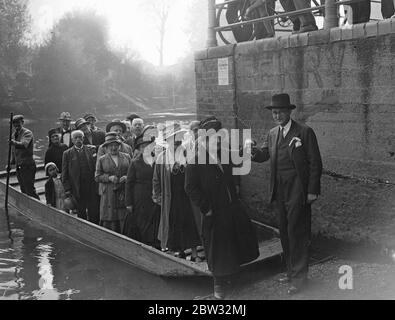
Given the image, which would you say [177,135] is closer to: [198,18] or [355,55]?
[355,55]

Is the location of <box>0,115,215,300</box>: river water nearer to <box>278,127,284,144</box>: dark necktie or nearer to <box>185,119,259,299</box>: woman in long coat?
<box>185,119,259,299</box>: woman in long coat

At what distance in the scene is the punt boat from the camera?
620cm

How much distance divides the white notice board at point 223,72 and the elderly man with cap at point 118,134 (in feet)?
6.07

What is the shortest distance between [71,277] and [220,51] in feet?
14.2

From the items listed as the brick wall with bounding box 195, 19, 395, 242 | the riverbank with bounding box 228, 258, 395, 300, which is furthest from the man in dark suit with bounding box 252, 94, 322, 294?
the brick wall with bounding box 195, 19, 395, 242

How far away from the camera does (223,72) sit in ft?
26.5

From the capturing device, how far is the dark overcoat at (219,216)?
17.3ft

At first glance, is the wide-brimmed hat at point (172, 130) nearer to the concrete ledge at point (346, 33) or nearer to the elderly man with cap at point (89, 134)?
the concrete ledge at point (346, 33)

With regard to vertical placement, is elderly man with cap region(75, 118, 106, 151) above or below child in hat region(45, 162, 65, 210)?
above

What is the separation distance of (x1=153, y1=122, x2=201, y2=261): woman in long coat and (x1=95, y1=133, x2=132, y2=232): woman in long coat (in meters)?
1.25

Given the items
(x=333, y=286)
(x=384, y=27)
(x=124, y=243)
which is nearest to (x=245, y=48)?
(x=384, y=27)

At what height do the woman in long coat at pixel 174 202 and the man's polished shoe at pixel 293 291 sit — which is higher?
the woman in long coat at pixel 174 202

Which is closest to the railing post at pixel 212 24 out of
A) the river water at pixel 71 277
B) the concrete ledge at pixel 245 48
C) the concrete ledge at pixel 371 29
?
the concrete ledge at pixel 245 48

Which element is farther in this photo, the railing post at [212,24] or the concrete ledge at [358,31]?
the railing post at [212,24]
